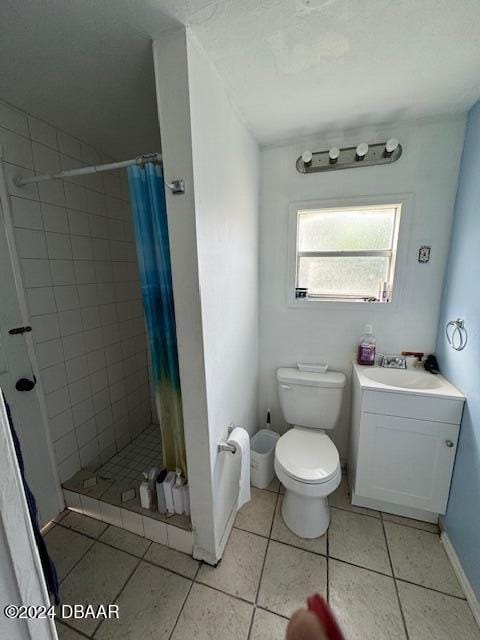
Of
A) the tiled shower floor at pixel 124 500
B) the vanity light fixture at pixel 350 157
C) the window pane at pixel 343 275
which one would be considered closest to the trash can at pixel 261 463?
the tiled shower floor at pixel 124 500

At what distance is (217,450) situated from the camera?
48.1 inches

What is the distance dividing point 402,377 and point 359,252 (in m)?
0.86

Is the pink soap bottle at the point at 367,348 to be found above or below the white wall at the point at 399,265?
below

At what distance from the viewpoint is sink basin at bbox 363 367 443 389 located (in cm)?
156

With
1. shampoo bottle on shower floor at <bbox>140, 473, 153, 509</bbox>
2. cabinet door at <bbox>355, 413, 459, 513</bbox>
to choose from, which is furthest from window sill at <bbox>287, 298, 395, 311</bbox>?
shampoo bottle on shower floor at <bbox>140, 473, 153, 509</bbox>

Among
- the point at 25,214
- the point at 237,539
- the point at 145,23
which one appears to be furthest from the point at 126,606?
the point at 145,23

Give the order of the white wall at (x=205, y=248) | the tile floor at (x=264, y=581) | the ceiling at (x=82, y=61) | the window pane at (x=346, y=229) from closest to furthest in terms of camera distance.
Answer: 1. the ceiling at (x=82, y=61)
2. the white wall at (x=205, y=248)
3. the tile floor at (x=264, y=581)
4. the window pane at (x=346, y=229)

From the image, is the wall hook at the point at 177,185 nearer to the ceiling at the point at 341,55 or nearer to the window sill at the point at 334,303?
the ceiling at the point at 341,55

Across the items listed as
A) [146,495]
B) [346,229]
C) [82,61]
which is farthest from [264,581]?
[82,61]

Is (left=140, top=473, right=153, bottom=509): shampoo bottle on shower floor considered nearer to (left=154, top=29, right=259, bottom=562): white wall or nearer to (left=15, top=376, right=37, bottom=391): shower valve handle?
(left=154, top=29, right=259, bottom=562): white wall

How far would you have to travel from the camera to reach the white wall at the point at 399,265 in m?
1.47

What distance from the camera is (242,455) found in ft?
4.40

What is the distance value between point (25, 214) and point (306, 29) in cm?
152

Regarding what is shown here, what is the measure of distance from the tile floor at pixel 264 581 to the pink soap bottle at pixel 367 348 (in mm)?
932
